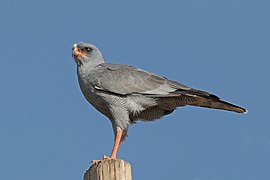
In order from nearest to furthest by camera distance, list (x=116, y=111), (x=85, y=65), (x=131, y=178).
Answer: (x=131, y=178)
(x=116, y=111)
(x=85, y=65)

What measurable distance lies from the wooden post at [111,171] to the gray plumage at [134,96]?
2.82 meters

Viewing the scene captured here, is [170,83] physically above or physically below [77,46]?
below

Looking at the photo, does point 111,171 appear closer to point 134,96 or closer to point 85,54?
point 134,96

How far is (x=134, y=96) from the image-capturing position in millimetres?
9203

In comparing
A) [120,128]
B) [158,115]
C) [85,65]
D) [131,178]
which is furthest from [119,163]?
[85,65]

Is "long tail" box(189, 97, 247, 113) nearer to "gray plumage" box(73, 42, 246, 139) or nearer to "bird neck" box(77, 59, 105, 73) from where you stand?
"gray plumage" box(73, 42, 246, 139)

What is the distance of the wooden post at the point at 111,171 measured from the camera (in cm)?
598

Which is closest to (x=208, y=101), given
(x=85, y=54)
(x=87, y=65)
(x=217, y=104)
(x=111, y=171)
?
(x=217, y=104)

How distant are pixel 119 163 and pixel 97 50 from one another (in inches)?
178

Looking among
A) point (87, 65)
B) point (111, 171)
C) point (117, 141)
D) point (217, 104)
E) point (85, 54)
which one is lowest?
point (111, 171)

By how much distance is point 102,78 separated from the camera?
30.3 ft

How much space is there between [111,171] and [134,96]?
3289 mm

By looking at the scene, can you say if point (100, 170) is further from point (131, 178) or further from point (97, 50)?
point (97, 50)

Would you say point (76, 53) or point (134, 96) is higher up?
point (76, 53)
